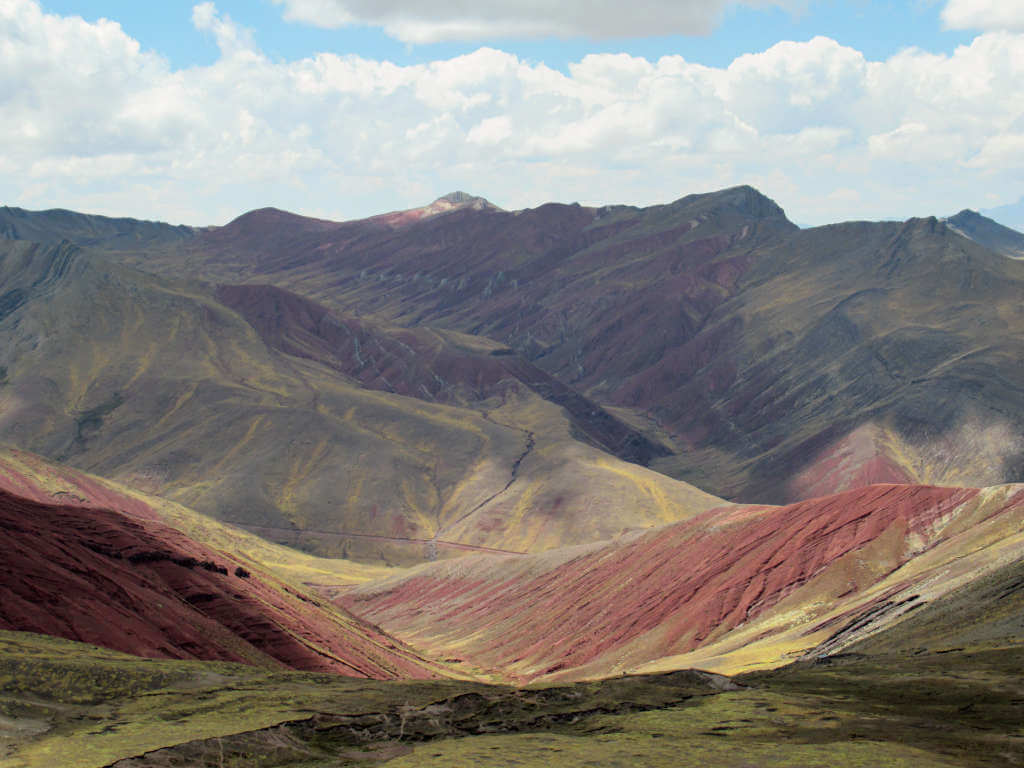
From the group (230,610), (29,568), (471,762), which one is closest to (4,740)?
(471,762)

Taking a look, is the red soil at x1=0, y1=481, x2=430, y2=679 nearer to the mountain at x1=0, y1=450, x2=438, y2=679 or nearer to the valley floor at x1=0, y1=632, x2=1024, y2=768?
the mountain at x1=0, y1=450, x2=438, y2=679

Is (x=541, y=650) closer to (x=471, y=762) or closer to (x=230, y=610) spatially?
(x=230, y=610)

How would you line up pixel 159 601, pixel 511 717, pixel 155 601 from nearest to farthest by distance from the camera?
1. pixel 511 717
2. pixel 155 601
3. pixel 159 601

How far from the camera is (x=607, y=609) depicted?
9450 centimetres

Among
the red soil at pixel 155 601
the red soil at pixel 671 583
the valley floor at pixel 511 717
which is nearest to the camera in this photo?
the valley floor at pixel 511 717

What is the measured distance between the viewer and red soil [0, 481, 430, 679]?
191ft

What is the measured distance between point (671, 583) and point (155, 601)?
150 feet

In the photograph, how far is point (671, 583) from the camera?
92875 mm

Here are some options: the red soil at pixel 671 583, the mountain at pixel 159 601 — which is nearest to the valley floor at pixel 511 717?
the mountain at pixel 159 601

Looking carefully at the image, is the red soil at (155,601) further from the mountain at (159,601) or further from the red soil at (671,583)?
the red soil at (671,583)

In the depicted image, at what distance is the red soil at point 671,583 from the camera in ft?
270

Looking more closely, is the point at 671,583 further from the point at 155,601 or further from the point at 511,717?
the point at 511,717

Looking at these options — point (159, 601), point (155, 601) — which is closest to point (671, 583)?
point (159, 601)

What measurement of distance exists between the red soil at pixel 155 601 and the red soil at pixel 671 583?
54.1 feet
